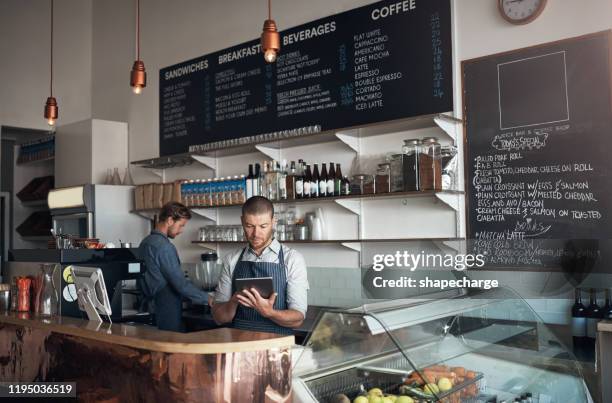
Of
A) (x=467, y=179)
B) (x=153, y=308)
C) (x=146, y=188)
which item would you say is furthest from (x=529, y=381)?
(x=146, y=188)

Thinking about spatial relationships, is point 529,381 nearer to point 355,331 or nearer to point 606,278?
point 355,331

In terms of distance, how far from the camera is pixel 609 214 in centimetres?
342

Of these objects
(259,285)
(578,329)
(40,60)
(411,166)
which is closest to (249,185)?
(411,166)

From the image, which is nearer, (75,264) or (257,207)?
(257,207)

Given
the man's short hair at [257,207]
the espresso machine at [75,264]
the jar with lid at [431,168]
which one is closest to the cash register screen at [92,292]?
the espresso machine at [75,264]

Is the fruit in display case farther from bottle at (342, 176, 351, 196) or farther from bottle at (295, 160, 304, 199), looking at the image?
bottle at (295, 160, 304, 199)

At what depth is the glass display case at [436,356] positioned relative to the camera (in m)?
2.16

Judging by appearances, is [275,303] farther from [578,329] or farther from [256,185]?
[256,185]

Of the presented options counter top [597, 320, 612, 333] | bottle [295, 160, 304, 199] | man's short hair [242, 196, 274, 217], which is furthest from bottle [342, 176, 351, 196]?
counter top [597, 320, 612, 333]

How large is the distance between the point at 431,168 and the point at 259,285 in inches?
63.9

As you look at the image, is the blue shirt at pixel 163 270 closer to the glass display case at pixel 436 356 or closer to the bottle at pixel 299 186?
the bottle at pixel 299 186

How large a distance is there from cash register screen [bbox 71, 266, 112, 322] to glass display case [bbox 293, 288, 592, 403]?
1.06 metres

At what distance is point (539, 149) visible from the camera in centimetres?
370

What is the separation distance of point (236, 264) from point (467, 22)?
2205 millimetres
